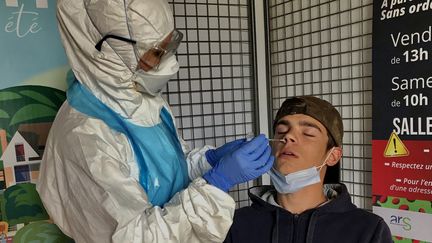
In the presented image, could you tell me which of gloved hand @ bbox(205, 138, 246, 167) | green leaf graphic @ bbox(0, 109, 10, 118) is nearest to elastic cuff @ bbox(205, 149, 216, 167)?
gloved hand @ bbox(205, 138, 246, 167)

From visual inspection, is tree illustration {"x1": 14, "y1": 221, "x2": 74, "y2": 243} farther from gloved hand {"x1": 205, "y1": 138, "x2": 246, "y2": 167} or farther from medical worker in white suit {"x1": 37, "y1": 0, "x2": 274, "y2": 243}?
gloved hand {"x1": 205, "y1": 138, "x2": 246, "y2": 167}

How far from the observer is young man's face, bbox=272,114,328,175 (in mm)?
1317

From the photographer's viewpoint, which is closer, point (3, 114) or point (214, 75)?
point (3, 114)

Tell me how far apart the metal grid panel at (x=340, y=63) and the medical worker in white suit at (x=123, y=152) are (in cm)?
68

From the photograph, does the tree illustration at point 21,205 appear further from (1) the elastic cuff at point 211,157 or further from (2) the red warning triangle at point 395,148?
(2) the red warning triangle at point 395,148

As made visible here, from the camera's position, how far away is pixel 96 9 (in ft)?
3.91

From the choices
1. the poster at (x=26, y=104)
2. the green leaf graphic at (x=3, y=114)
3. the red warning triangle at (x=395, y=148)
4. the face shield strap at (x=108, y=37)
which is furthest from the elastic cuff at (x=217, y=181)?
the green leaf graphic at (x=3, y=114)

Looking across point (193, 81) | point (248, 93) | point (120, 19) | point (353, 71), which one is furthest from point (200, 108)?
point (120, 19)

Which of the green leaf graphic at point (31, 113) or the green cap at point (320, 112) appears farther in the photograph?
the green leaf graphic at point (31, 113)

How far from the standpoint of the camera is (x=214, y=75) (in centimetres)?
210

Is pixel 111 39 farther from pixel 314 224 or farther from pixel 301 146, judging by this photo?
pixel 314 224

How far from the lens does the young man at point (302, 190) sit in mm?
1245

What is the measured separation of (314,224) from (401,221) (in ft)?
1.89

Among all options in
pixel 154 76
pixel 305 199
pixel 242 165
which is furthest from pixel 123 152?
pixel 305 199
